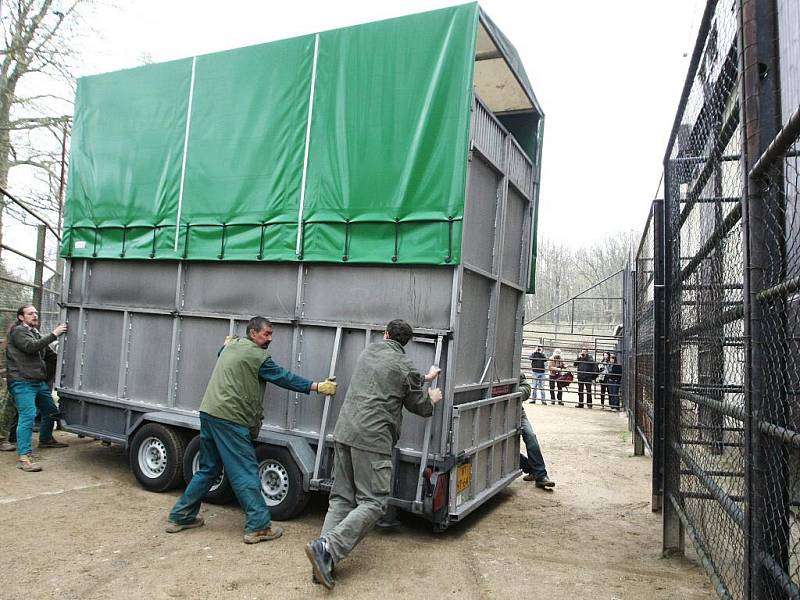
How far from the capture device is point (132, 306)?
6930 mm

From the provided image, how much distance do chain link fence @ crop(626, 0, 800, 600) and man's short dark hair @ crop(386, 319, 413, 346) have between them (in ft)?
6.83

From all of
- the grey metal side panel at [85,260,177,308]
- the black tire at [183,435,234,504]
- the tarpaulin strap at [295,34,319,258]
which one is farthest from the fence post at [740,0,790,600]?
the grey metal side panel at [85,260,177,308]

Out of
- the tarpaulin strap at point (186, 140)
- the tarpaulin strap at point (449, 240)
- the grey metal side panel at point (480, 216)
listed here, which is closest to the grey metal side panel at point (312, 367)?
the tarpaulin strap at point (449, 240)

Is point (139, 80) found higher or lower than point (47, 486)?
higher

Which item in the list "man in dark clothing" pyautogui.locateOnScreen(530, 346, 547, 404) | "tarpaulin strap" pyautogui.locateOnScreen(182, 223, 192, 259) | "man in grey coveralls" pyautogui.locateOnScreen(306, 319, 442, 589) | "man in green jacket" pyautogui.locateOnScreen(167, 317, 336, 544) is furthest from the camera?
"man in dark clothing" pyautogui.locateOnScreen(530, 346, 547, 404)

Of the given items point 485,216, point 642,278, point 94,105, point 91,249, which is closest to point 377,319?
point 485,216

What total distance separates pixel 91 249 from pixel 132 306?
1020mm

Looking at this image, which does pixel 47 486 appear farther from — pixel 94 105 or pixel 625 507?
pixel 625 507

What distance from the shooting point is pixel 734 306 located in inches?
131

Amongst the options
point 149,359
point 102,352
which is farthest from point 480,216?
point 102,352

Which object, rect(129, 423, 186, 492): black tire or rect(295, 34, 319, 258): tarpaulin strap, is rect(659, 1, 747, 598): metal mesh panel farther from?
rect(129, 423, 186, 492): black tire

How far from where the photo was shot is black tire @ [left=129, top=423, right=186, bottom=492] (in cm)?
622

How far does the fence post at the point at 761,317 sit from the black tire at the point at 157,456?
5230 millimetres

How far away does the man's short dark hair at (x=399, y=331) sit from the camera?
16.2ft
